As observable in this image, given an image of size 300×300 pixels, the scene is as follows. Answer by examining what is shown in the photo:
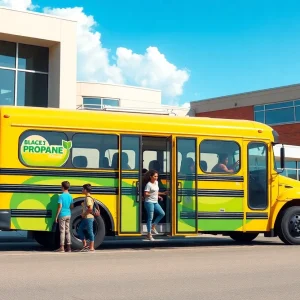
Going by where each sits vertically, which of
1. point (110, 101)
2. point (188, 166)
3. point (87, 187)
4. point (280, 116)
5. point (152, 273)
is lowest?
point (152, 273)

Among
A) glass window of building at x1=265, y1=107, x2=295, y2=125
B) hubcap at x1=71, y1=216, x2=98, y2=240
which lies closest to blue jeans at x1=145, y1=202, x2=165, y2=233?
hubcap at x1=71, y1=216, x2=98, y2=240

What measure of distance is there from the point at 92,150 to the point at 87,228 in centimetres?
168

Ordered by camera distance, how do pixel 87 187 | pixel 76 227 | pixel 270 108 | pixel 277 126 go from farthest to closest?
pixel 270 108 → pixel 277 126 → pixel 76 227 → pixel 87 187

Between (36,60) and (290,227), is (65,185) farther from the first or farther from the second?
(36,60)

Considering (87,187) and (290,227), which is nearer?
(87,187)

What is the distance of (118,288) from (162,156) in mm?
6425

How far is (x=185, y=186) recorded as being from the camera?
46.1 ft

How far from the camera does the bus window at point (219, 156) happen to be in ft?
46.8

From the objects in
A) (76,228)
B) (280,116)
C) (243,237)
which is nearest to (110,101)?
(280,116)

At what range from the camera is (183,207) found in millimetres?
14023

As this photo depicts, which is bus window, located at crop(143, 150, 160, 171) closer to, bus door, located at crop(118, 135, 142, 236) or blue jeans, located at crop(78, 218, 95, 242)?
bus door, located at crop(118, 135, 142, 236)

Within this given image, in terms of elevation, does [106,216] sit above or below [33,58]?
below

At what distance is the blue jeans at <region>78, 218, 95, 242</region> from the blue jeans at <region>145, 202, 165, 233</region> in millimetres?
1381

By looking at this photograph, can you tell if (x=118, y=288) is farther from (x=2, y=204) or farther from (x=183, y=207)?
(x=183, y=207)
